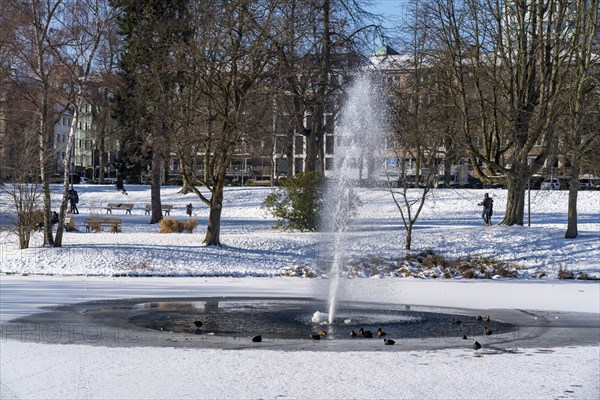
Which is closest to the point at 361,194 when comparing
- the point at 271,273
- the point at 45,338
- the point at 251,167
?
the point at 271,273

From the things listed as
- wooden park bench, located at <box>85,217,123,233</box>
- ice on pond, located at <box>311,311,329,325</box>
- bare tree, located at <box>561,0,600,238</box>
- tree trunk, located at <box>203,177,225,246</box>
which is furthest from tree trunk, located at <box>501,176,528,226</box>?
ice on pond, located at <box>311,311,329,325</box>

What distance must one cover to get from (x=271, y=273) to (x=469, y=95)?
16.3m

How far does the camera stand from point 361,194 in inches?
1729

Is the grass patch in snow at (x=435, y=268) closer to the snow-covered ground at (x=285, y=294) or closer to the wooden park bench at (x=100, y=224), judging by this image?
the snow-covered ground at (x=285, y=294)

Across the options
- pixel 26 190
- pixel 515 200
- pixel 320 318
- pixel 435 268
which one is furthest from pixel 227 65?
pixel 320 318

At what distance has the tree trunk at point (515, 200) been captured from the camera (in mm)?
32594

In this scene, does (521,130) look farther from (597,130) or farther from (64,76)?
(64,76)

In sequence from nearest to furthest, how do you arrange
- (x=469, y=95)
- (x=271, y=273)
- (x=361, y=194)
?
1. (x=271, y=273)
2. (x=469, y=95)
3. (x=361, y=194)

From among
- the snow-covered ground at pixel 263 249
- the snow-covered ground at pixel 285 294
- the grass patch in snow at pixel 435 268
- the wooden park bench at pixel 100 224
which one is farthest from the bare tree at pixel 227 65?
the wooden park bench at pixel 100 224

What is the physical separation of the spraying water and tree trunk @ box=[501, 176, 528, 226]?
4.98 m

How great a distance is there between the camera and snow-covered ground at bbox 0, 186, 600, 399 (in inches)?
381

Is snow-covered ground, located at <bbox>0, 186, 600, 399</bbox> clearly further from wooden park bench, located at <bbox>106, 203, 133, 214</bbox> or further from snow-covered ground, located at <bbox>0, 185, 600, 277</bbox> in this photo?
wooden park bench, located at <bbox>106, 203, 133, 214</bbox>

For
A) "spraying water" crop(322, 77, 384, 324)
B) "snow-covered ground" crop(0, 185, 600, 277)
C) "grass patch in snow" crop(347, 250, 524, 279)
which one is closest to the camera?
"spraying water" crop(322, 77, 384, 324)

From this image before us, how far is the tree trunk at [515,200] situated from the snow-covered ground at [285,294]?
7.03 feet
